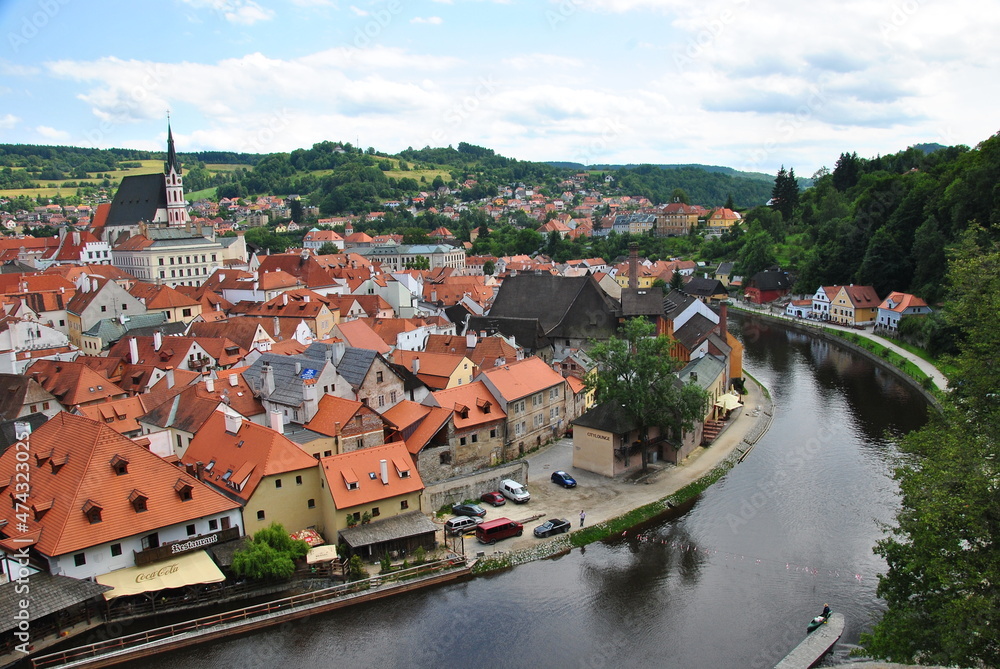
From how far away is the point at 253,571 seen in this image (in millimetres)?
19406

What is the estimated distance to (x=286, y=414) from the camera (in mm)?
26234

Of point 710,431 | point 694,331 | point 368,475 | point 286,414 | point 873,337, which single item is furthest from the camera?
point 873,337

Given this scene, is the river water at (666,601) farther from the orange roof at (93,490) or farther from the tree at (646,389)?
the orange roof at (93,490)

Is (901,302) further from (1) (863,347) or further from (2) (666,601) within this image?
(2) (666,601)

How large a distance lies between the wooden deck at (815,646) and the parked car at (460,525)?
32.1ft

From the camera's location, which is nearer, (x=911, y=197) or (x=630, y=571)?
(x=630, y=571)

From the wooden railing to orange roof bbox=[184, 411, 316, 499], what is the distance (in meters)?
3.36

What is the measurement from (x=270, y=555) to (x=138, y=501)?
3.72 m

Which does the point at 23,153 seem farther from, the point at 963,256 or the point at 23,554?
the point at 963,256

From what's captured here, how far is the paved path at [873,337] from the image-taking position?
41.4 metres

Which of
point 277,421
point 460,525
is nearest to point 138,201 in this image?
point 277,421

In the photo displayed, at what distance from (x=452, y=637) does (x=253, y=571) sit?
223 inches

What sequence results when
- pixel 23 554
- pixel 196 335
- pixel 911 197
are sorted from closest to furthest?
pixel 23 554
pixel 196 335
pixel 911 197

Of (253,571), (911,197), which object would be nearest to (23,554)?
(253,571)
